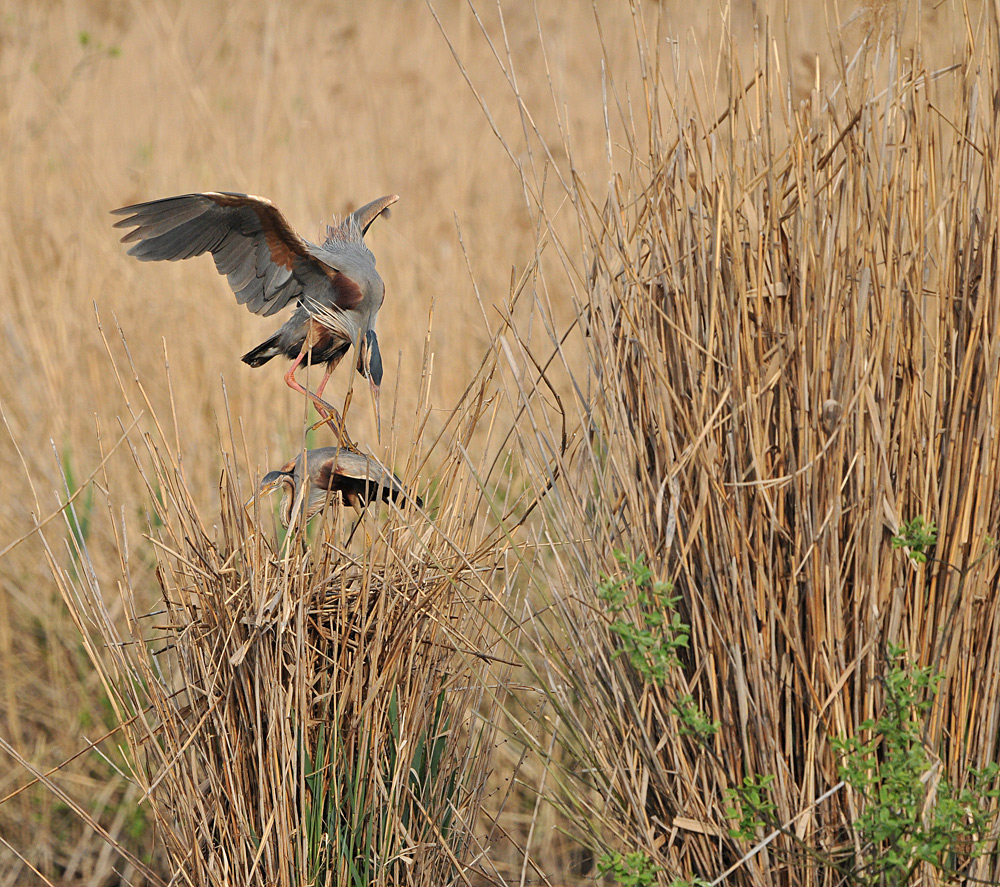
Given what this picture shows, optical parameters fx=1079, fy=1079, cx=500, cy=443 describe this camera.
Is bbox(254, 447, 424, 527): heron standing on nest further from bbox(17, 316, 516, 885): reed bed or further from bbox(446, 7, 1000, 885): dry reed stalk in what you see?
bbox(446, 7, 1000, 885): dry reed stalk

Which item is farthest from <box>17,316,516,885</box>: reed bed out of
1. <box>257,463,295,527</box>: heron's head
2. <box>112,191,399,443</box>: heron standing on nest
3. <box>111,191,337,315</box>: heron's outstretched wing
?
<box>111,191,337,315</box>: heron's outstretched wing

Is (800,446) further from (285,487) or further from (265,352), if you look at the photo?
(265,352)

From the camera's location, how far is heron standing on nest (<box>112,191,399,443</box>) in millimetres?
1604

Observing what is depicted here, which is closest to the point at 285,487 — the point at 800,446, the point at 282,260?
the point at 282,260

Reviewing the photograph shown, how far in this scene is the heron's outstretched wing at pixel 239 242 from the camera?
160 cm

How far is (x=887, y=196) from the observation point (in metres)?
1.24

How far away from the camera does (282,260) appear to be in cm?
172

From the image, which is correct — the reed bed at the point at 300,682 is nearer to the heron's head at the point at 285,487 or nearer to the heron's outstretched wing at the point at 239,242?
the heron's head at the point at 285,487

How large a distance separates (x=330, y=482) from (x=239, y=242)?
1.74 ft

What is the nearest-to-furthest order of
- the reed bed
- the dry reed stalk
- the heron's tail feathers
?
1. the dry reed stalk
2. the reed bed
3. the heron's tail feathers

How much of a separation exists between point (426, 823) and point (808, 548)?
0.67 meters

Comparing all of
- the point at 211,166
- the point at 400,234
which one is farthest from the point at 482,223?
the point at 211,166

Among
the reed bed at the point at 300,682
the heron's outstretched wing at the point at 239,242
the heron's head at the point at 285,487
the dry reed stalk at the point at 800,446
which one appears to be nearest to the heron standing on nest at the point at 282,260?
the heron's outstretched wing at the point at 239,242

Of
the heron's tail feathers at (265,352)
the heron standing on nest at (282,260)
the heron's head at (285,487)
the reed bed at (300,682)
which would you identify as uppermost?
the heron standing on nest at (282,260)
